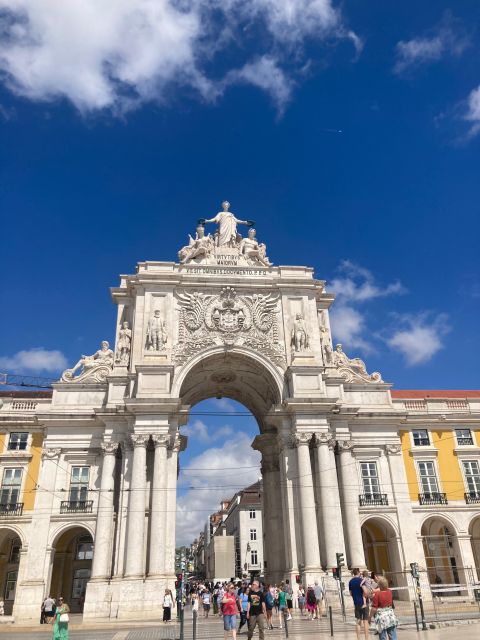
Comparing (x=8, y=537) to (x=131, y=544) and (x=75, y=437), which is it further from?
(x=131, y=544)

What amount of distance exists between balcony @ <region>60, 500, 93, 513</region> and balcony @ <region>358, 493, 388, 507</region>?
1568 centimetres

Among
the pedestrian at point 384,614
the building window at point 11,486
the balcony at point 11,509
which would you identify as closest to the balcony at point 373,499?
the balcony at point 11,509

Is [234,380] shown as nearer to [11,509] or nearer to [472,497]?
[11,509]

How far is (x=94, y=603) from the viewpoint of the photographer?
26422 mm

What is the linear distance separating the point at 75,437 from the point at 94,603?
358 inches

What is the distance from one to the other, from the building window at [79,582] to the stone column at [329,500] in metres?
15.6

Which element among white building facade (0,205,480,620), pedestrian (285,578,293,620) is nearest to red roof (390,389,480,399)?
white building facade (0,205,480,620)

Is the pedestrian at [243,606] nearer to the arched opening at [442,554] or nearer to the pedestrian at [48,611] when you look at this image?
the pedestrian at [48,611]

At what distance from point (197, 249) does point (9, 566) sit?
76.3 ft

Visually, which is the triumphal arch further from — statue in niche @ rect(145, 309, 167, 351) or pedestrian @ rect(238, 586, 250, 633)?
pedestrian @ rect(238, 586, 250, 633)

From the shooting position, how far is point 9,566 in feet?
107

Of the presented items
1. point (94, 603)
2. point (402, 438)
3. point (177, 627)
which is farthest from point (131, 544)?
point (402, 438)

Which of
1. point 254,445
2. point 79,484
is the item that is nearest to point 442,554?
point 254,445

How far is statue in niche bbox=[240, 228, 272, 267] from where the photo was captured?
1465 inches
